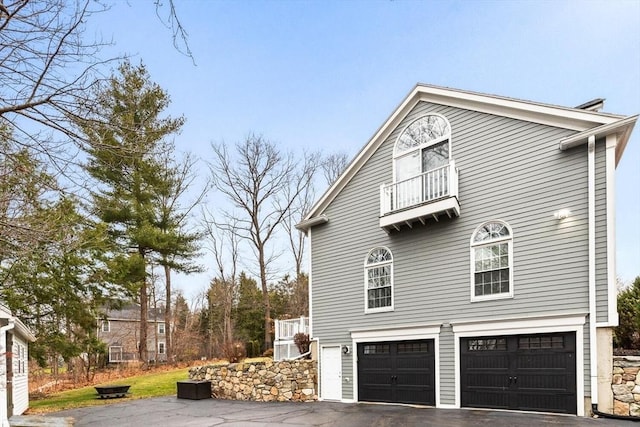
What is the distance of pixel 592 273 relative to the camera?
885 centimetres

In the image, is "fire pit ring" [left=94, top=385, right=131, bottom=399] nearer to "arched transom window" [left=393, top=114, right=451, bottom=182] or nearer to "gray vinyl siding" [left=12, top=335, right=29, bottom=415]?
"gray vinyl siding" [left=12, top=335, right=29, bottom=415]

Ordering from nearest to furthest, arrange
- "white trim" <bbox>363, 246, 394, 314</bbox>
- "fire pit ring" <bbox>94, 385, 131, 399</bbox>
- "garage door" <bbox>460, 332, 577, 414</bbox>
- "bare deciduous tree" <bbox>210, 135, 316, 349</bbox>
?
1. "garage door" <bbox>460, 332, 577, 414</bbox>
2. "white trim" <bbox>363, 246, 394, 314</bbox>
3. "fire pit ring" <bbox>94, 385, 131, 399</bbox>
4. "bare deciduous tree" <bbox>210, 135, 316, 349</bbox>

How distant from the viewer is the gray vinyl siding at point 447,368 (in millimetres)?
10672

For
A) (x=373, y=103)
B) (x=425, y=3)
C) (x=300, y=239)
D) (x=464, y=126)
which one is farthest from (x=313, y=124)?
(x=425, y=3)

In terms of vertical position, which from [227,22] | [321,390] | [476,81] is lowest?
[321,390]

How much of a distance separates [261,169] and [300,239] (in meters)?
5.32

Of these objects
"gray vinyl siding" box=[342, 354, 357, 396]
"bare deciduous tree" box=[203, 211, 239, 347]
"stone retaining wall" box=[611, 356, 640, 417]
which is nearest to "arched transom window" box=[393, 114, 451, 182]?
"gray vinyl siding" box=[342, 354, 357, 396]

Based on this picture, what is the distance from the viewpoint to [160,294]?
33.0 metres

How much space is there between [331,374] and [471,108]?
28.7 ft

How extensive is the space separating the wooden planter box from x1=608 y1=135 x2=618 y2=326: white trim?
484 inches

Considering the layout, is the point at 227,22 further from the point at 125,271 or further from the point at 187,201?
the point at 187,201

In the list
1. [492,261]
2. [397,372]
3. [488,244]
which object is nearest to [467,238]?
[488,244]

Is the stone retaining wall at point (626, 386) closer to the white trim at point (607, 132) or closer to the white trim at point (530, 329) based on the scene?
the white trim at point (530, 329)

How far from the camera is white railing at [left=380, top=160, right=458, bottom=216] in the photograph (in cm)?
1102
